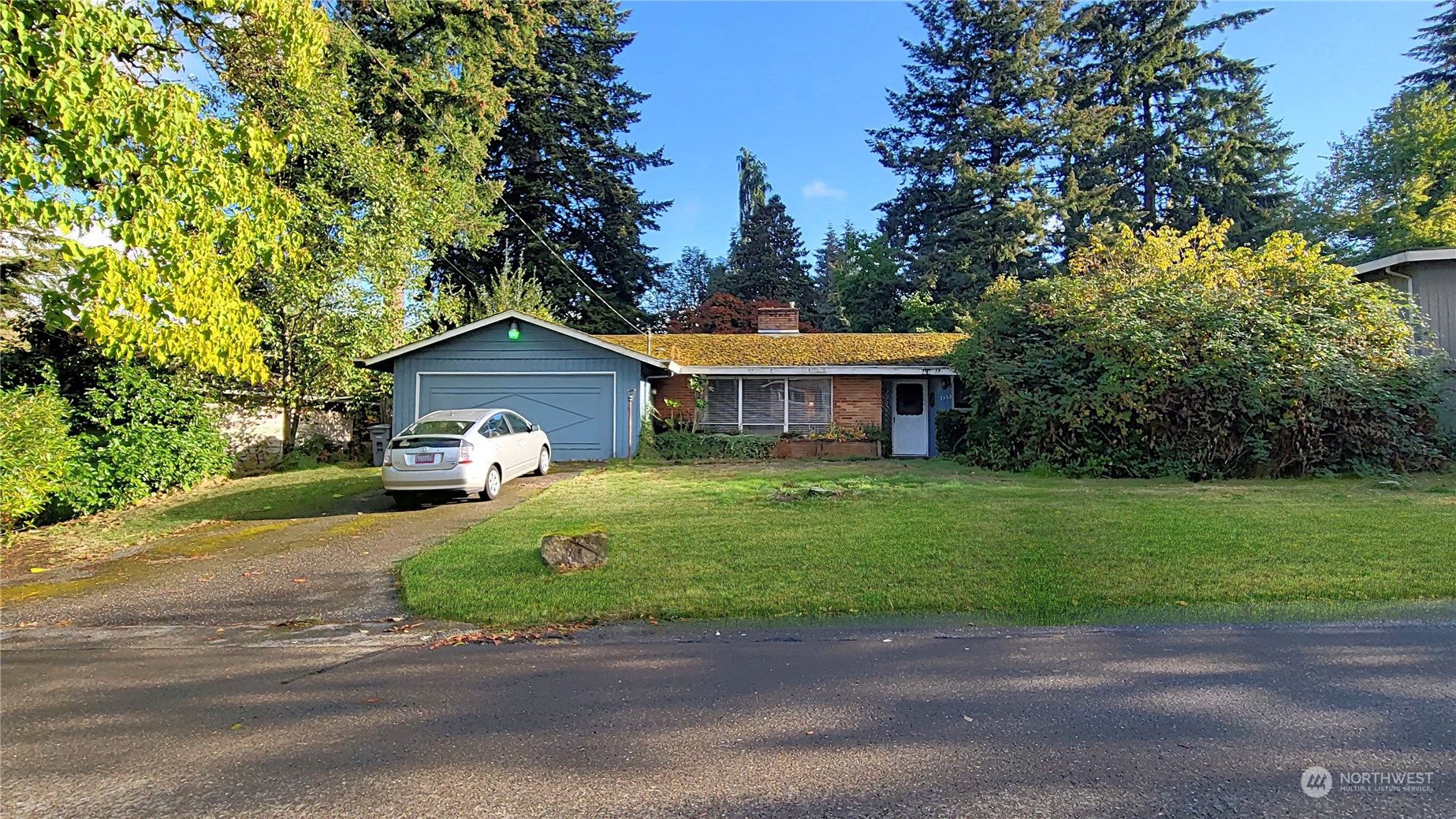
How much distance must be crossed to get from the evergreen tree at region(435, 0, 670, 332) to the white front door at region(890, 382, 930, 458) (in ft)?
61.7

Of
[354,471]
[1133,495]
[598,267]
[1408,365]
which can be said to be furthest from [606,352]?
[598,267]

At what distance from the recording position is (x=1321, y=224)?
30875 millimetres

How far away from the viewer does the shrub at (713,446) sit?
17.2m

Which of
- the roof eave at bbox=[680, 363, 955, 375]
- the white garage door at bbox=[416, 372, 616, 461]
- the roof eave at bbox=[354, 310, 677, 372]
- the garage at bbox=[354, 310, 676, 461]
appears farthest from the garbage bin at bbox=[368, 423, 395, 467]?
the roof eave at bbox=[680, 363, 955, 375]

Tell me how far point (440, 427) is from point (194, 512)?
152 inches

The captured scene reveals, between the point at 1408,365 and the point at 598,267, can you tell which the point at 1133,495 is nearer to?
the point at 1408,365

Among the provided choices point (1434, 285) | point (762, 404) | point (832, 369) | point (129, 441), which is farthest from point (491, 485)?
point (1434, 285)

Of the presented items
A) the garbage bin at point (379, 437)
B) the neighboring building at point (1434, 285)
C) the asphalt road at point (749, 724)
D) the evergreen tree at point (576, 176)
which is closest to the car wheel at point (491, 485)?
the asphalt road at point (749, 724)

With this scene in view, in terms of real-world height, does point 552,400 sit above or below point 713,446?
above

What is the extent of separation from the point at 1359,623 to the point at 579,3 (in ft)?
130

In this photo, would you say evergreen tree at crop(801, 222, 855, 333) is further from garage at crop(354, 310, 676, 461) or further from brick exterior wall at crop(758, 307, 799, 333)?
garage at crop(354, 310, 676, 461)

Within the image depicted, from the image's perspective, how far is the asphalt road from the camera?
2859mm

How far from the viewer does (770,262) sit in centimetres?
4675

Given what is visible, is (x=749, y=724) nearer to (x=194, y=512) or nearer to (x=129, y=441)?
(x=194, y=512)
